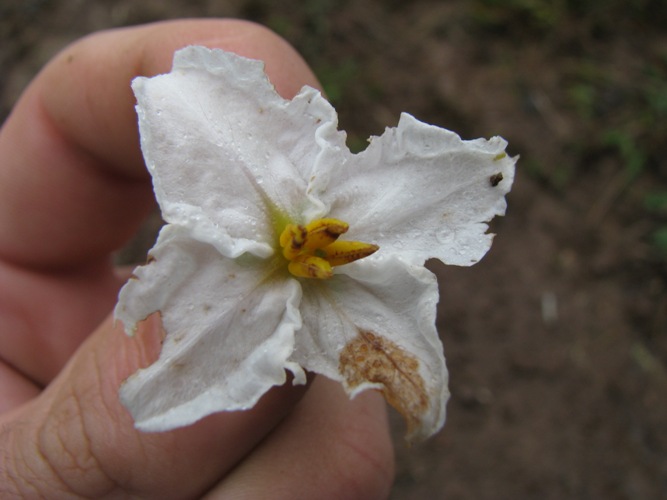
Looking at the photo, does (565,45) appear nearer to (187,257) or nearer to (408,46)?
(408,46)

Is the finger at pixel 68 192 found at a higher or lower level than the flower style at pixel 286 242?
lower

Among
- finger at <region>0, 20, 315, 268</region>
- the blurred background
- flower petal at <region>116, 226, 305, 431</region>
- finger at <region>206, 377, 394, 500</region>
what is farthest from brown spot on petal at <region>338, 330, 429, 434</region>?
the blurred background

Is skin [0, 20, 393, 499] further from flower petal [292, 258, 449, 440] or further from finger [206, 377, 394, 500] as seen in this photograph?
flower petal [292, 258, 449, 440]

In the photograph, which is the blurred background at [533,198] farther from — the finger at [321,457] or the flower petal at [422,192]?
the flower petal at [422,192]

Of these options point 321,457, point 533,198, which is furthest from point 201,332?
point 533,198

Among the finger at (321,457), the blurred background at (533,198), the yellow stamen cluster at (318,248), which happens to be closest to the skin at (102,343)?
the finger at (321,457)

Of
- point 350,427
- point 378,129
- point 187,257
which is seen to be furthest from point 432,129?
point 378,129
